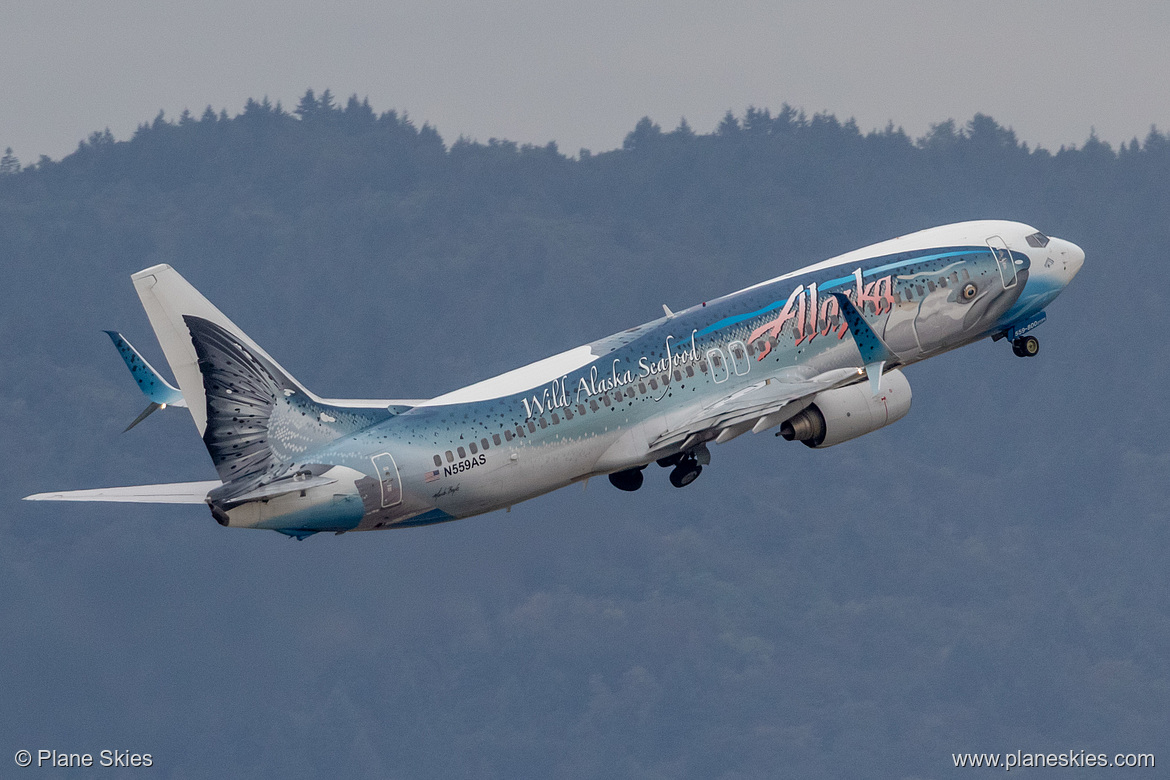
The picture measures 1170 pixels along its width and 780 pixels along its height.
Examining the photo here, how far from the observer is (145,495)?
5888 cm

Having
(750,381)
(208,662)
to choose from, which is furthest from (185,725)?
(750,381)

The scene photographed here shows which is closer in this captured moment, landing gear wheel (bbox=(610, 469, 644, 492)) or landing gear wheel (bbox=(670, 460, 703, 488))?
landing gear wheel (bbox=(670, 460, 703, 488))

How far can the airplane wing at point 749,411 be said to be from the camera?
64938 mm

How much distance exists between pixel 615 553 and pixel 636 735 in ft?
69.6

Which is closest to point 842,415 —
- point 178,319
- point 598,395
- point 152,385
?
point 598,395

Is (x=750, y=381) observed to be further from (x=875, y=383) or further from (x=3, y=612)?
(x=3, y=612)

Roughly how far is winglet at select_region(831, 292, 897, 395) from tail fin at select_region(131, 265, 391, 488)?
1508 cm

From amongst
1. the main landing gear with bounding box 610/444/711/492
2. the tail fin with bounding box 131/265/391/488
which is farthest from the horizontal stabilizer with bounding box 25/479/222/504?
the main landing gear with bounding box 610/444/711/492

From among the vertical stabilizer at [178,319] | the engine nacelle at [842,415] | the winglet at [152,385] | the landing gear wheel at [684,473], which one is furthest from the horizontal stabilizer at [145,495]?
the engine nacelle at [842,415]

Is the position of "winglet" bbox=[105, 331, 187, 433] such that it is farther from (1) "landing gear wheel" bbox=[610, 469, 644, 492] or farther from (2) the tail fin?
(1) "landing gear wheel" bbox=[610, 469, 644, 492]

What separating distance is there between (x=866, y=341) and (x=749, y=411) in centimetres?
461

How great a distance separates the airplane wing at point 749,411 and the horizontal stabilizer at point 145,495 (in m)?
14.7

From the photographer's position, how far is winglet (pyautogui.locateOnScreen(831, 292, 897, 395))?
2554 inches

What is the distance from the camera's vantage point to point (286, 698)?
16100 cm
